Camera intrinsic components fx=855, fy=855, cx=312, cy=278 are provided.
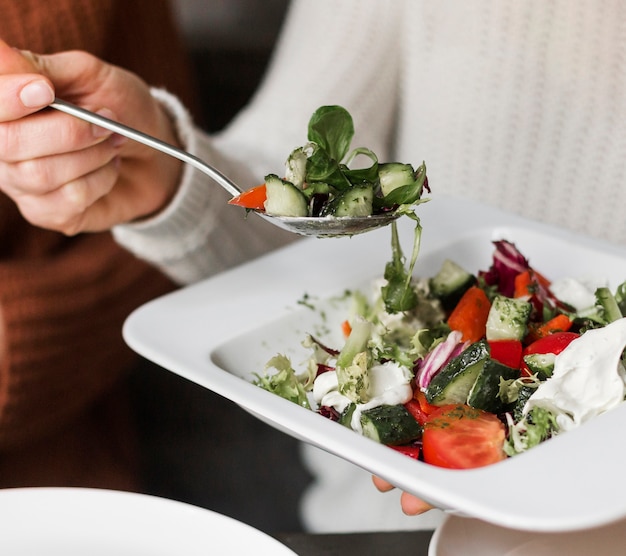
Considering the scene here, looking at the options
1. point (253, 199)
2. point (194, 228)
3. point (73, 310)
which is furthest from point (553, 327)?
point (73, 310)

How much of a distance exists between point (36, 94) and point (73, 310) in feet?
1.88

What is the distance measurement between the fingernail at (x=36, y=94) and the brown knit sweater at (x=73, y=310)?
473 millimetres

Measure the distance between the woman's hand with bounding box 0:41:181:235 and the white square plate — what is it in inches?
7.2

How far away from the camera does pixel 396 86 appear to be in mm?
1573

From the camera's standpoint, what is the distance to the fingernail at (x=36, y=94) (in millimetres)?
862

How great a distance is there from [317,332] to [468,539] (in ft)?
1.29

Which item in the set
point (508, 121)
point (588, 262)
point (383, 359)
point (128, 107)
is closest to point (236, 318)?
point (383, 359)

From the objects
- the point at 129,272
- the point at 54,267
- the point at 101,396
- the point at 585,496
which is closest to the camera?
the point at 585,496

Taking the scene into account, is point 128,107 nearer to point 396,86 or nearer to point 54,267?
point 54,267

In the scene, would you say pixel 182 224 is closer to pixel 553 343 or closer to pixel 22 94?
pixel 22 94

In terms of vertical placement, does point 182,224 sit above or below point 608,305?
below

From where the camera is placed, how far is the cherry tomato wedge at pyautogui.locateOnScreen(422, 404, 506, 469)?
2.34ft

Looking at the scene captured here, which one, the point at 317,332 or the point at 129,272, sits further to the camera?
the point at 129,272

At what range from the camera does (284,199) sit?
85 centimetres
